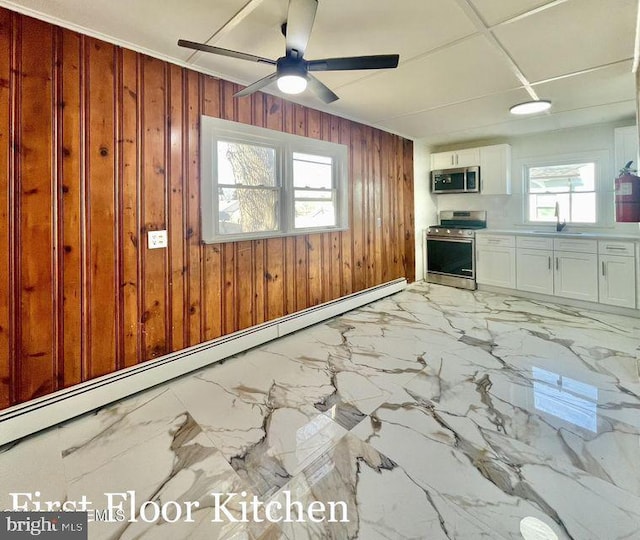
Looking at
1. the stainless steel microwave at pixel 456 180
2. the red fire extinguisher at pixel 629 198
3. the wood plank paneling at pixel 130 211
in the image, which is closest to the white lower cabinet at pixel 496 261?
the stainless steel microwave at pixel 456 180

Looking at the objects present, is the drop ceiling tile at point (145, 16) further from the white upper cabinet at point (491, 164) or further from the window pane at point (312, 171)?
the white upper cabinet at point (491, 164)

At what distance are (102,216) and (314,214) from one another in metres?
2.21

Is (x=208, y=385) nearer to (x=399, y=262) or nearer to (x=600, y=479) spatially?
(x=600, y=479)

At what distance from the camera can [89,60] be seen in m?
2.20

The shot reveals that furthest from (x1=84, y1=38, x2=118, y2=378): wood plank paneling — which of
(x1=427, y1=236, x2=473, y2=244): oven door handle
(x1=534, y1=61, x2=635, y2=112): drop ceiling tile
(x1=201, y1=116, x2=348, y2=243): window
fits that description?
(x1=427, y1=236, x2=473, y2=244): oven door handle

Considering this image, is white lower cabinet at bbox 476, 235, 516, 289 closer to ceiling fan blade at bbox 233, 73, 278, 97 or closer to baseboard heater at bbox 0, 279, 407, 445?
baseboard heater at bbox 0, 279, 407, 445

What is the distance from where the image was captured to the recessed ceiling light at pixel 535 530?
131 cm

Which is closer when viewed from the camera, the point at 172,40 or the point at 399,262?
the point at 172,40

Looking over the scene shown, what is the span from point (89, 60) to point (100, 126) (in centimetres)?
42

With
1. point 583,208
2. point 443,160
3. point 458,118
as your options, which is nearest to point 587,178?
point 583,208

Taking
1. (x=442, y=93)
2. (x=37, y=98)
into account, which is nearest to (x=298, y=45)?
(x=37, y=98)

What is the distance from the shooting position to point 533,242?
4.69 m

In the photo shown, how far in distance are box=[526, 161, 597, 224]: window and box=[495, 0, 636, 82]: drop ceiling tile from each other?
2.53 metres

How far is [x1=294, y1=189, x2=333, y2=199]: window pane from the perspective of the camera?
3.69 metres
